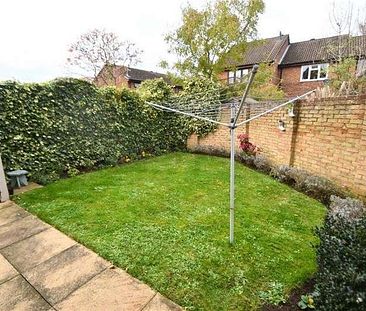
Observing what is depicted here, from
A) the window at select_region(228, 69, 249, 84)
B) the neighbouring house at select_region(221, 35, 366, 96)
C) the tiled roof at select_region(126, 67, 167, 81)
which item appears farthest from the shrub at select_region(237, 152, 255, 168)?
Answer: the tiled roof at select_region(126, 67, 167, 81)

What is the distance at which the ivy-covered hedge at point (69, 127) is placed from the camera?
5078 millimetres

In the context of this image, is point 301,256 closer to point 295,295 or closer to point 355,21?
point 295,295

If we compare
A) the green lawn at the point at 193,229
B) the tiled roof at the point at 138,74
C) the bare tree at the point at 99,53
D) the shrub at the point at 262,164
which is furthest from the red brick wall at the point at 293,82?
the green lawn at the point at 193,229

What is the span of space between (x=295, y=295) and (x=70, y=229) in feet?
9.45

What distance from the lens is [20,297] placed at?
6.94 feet

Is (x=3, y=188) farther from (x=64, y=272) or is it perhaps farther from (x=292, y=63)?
(x=292, y=63)

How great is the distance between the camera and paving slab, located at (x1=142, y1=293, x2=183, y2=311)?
76.8 inches

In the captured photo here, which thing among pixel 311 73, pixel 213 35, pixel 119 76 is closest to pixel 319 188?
pixel 213 35

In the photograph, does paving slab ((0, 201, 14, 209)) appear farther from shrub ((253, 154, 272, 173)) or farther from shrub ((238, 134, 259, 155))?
shrub ((238, 134, 259, 155))

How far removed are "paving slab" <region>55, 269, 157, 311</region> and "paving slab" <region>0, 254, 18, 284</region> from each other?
818mm

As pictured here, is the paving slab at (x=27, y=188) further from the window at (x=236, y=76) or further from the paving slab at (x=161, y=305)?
the window at (x=236, y=76)

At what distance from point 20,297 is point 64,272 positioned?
1.32 feet

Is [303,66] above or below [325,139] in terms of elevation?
above

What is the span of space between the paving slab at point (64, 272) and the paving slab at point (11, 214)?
5.11 feet
